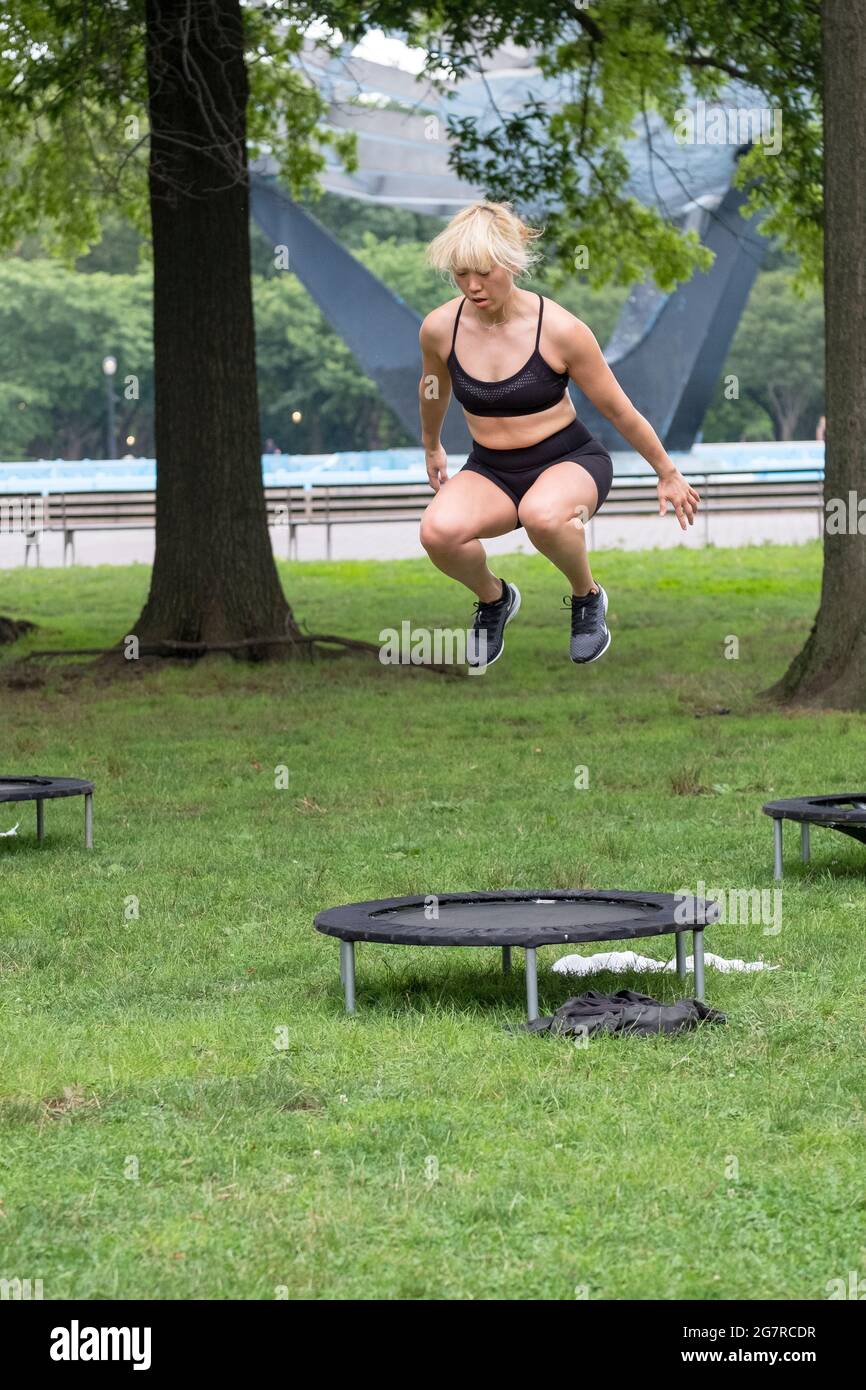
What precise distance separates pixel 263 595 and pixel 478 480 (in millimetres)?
12883

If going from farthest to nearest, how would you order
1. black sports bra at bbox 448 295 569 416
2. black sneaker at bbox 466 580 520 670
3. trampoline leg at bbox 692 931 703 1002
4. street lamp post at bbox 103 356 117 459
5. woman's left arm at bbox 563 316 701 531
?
street lamp post at bbox 103 356 117 459 → black sneaker at bbox 466 580 520 670 → trampoline leg at bbox 692 931 703 1002 → black sports bra at bbox 448 295 569 416 → woman's left arm at bbox 563 316 701 531

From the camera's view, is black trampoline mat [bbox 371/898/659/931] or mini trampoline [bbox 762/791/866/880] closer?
black trampoline mat [bbox 371/898/659/931]

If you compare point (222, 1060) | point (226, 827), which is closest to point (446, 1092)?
point (222, 1060)

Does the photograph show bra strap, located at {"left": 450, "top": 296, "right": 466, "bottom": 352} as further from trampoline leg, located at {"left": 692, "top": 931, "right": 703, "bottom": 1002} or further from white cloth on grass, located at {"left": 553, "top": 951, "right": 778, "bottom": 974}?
white cloth on grass, located at {"left": 553, "top": 951, "right": 778, "bottom": 974}

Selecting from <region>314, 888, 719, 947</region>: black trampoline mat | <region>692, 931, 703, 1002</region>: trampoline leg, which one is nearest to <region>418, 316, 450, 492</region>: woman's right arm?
<region>314, 888, 719, 947</region>: black trampoline mat

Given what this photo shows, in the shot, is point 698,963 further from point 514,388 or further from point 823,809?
point 823,809

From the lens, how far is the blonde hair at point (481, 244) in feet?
22.5

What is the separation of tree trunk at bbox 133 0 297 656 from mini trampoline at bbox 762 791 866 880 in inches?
396

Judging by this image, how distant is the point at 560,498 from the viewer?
7391 mm

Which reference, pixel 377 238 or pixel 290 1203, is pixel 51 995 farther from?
pixel 377 238

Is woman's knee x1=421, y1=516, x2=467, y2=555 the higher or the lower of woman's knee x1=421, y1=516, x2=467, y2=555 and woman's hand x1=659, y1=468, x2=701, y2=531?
the lower

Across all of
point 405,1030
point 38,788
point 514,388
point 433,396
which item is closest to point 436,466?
point 433,396

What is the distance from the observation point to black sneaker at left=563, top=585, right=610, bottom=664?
7.99 meters

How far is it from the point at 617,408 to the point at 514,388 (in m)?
0.42
